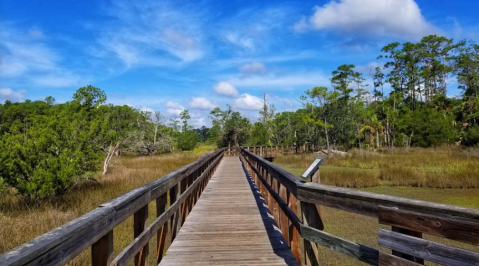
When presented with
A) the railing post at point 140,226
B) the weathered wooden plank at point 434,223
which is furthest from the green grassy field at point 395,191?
the weathered wooden plank at point 434,223

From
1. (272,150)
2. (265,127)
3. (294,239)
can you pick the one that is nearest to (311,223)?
(294,239)

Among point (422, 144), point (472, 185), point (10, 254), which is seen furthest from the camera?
point (422, 144)

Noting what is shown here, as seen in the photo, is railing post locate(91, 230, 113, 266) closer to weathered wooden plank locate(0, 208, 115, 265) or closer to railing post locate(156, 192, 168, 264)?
weathered wooden plank locate(0, 208, 115, 265)

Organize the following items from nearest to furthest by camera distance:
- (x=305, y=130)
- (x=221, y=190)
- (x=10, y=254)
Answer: (x=10, y=254) < (x=221, y=190) < (x=305, y=130)

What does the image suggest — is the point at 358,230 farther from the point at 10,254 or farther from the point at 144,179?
the point at 144,179

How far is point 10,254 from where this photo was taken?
1105mm

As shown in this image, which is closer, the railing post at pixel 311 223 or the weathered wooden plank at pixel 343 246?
the weathered wooden plank at pixel 343 246

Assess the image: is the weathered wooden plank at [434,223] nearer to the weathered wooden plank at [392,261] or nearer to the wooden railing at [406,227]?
the wooden railing at [406,227]

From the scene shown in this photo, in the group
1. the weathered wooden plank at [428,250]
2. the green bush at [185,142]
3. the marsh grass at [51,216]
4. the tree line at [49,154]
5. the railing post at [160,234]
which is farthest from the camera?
the green bush at [185,142]

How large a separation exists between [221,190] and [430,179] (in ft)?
32.8

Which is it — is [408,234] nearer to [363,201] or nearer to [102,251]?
[363,201]

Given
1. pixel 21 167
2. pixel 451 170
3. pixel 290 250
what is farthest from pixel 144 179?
pixel 451 170

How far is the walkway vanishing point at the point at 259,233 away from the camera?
150cm

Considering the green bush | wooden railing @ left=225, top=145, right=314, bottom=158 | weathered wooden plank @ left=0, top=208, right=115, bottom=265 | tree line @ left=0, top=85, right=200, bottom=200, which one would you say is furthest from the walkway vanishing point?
the green bush
